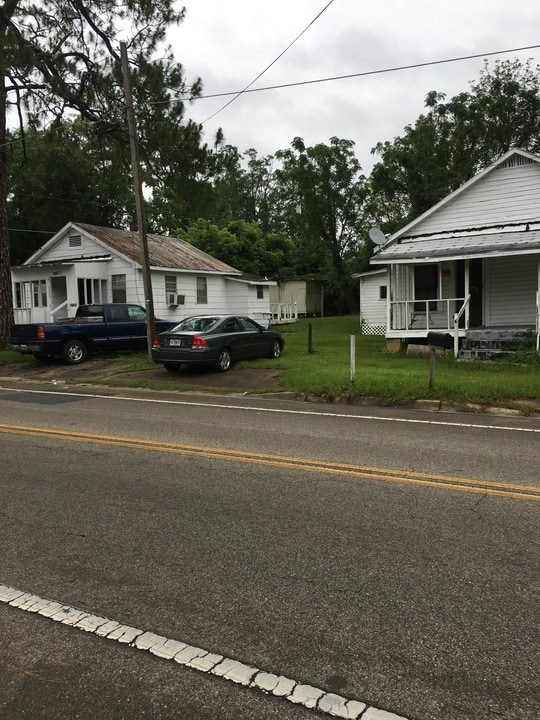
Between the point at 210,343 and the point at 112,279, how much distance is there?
10405mm

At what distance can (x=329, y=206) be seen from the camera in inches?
1781

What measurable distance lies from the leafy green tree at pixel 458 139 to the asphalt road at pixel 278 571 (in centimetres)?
2894

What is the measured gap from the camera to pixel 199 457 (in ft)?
22.0

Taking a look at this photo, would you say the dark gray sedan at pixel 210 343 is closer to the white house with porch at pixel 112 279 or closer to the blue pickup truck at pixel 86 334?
the blue pickup truck at pixel 86 334

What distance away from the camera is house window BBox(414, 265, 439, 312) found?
19.6 meters

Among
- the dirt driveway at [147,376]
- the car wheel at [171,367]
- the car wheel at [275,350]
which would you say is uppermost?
the car wheel at [275,350]

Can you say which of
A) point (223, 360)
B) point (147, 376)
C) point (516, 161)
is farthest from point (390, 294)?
point (147, 376)

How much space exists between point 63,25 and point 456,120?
23898 millimetres

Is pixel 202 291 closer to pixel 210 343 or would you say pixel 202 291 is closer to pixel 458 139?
pixel 210 343

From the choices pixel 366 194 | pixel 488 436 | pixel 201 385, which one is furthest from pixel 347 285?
pixel 488 436

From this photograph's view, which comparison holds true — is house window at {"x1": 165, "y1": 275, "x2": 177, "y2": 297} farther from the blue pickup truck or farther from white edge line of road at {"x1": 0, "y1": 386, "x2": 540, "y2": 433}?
white edge line of road at {"x1": 0, "y1": 386, "x2": 540, "y2": 433}

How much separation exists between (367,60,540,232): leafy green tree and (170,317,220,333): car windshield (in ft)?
72.1

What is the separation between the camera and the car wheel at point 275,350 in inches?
672

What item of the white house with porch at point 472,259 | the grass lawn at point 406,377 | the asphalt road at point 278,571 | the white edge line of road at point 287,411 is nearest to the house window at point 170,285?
the grass lawn at point 406,377
